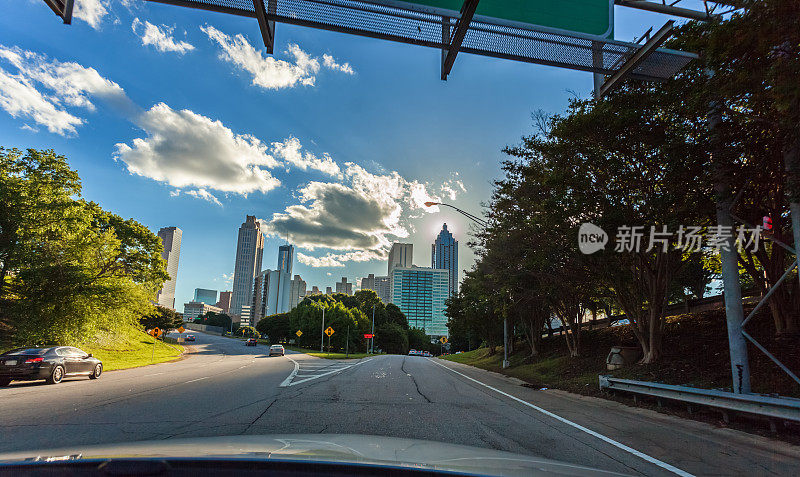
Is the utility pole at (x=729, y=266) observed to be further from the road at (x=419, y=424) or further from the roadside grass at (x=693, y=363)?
the road at (x=419, y=424)

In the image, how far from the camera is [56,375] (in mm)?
15133

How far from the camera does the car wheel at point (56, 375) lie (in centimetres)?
1491

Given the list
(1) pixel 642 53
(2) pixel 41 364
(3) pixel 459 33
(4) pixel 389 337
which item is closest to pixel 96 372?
(2) pixel 41 364

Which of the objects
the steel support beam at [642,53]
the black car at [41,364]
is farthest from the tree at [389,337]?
the steel support beam at [642,53]

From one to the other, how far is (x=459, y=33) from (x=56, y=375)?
18045 millimetres

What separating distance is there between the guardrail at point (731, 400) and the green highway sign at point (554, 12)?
263 inches

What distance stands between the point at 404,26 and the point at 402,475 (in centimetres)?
597

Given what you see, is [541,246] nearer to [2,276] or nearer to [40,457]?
[40,457]

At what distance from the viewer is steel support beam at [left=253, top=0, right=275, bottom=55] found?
5797 millimetres

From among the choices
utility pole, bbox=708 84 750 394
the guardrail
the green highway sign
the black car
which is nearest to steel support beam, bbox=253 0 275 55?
the green highway sign

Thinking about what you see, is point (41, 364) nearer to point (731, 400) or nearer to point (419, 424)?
point (419, 424)

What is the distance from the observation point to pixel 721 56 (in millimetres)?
7684

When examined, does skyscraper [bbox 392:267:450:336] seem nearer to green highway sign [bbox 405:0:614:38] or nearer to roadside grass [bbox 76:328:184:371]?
roadside grass [bbox 76:328:184:371]

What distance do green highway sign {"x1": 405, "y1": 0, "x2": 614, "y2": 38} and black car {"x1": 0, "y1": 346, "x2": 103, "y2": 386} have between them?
1714cm
